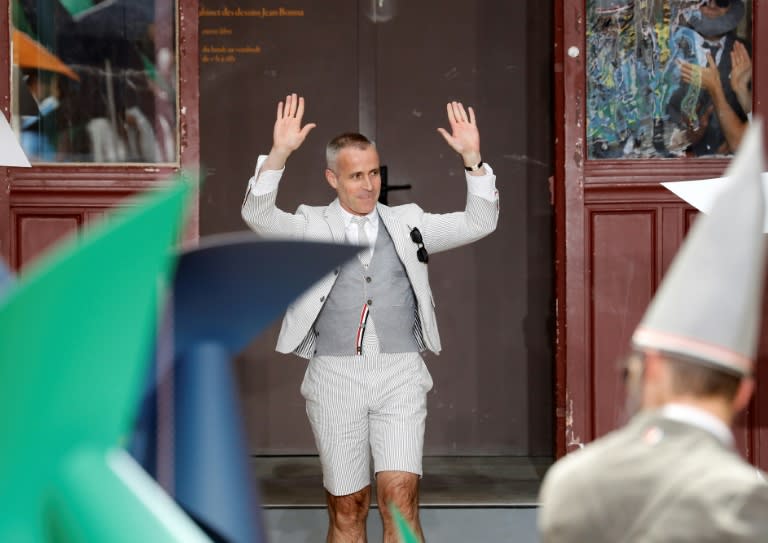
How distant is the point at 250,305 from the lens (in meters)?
1.34

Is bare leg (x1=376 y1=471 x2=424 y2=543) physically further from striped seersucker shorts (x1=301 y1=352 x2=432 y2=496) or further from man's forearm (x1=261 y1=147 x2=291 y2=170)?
man's forearm (x1=261 y1=147 x2=291 y2=170)

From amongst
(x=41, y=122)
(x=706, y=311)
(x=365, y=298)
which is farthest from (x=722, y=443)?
(x=41, y=122)

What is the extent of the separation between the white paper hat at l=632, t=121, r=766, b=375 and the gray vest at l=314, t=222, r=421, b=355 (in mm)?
2787

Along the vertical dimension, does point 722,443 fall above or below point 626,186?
below

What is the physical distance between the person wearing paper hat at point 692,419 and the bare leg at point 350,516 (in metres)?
2.89

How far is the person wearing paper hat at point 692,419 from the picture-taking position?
3.97 ft

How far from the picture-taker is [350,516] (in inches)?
165

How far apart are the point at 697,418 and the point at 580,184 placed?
171 inches

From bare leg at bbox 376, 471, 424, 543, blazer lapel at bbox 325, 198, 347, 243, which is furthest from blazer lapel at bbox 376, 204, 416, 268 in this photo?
bare leg at bbox 376, 471, 424, 543

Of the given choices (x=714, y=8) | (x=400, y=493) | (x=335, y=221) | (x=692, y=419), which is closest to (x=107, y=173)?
(x=335, y=221)

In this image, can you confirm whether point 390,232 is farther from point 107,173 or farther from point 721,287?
point 721,287

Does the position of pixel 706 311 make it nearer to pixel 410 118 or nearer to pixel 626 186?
pixel 626 186

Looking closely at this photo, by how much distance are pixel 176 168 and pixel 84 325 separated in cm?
479

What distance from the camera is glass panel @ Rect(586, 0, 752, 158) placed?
5547 millimetres
